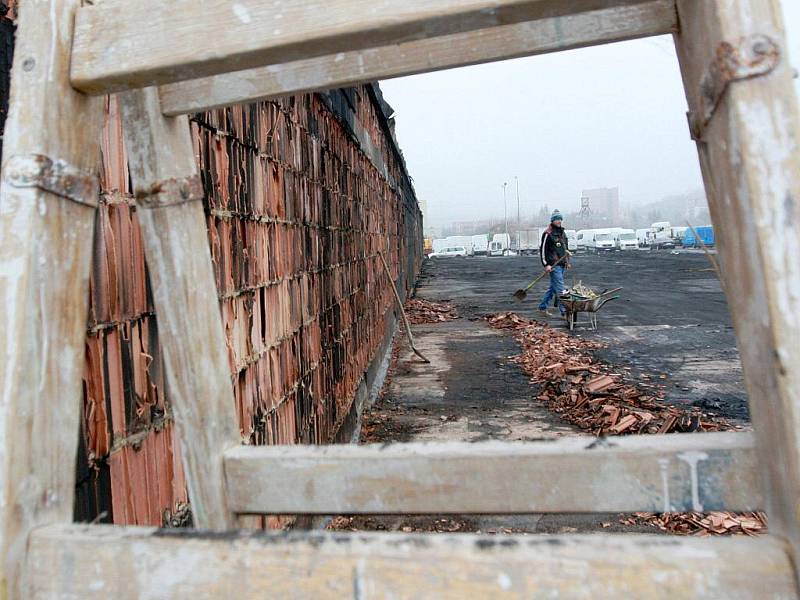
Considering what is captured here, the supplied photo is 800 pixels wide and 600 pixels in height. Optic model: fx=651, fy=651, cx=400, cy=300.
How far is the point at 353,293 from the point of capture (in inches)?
285

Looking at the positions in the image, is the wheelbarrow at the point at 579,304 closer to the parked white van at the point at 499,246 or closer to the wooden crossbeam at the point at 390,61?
the wooden crossbeam at the point at 390,61

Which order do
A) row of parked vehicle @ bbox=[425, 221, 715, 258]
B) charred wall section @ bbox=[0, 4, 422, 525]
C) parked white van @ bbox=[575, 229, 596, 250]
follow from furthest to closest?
parked white van @ bbox=[575, 229, 596, 250], row of parked vehicle @ bbox=[425, 221, 715, 258], charred wall section @ bbox=[0, 4, 422, 525]

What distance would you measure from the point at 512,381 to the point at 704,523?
4867 millimetres

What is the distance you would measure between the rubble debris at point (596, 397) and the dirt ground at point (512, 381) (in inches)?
8.3

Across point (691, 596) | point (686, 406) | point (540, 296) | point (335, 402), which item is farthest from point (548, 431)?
point (540, 296)

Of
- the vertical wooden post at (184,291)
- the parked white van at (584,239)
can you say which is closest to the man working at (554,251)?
the vertical wooden post at (184,291)

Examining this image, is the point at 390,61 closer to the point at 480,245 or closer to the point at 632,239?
the point at 632,239

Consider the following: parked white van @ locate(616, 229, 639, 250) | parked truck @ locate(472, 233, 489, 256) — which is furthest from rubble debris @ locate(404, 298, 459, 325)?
parked truck @ locate(472, 233, 489, 256)

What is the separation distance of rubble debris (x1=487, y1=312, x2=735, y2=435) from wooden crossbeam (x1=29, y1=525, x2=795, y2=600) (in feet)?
17.8

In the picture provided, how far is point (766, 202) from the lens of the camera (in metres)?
0.95

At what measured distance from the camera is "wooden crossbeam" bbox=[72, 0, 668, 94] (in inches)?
41.8

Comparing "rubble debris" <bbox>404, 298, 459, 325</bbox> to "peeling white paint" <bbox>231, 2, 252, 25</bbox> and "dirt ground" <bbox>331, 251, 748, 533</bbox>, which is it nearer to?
"dirt ground" <bbox>331, 251, 748, 533</bbox>

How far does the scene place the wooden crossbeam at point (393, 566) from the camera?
0.95m

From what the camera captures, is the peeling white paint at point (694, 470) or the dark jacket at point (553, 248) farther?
the dark jacket at point (553, 248)
